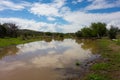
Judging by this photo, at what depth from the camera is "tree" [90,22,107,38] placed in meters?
104

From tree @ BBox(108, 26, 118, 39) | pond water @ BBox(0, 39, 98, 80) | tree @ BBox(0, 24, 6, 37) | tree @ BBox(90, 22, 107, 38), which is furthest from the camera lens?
tree @ BBox(90, 22, 107, 38)

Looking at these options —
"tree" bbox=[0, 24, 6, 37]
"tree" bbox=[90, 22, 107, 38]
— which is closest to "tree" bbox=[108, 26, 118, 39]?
"tree" bbox=[90, 22, 107, 38]

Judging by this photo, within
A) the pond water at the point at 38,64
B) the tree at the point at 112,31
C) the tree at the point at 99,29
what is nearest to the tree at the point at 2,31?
the tree at the point at 112,31

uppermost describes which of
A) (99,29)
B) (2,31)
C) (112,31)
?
(99,29)

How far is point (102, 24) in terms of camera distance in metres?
106

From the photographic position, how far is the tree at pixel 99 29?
104 metres

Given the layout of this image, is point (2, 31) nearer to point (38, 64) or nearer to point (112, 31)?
point (112, 31)

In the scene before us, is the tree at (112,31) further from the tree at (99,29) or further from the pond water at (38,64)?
the pond water at (38,64)

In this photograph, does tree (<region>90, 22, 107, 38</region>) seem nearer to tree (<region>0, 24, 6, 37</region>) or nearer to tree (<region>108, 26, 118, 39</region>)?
tree (<region>108, 26, 118, 39</region>)

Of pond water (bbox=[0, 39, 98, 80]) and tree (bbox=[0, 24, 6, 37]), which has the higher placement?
tree (bbox=[0, 24, 6, 37])

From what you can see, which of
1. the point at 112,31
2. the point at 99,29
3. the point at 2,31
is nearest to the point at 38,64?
the point at 112,31

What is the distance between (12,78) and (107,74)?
7258mm

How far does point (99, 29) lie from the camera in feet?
341

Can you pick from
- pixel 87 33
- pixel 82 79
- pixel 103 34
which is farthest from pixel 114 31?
pixel 82 79
